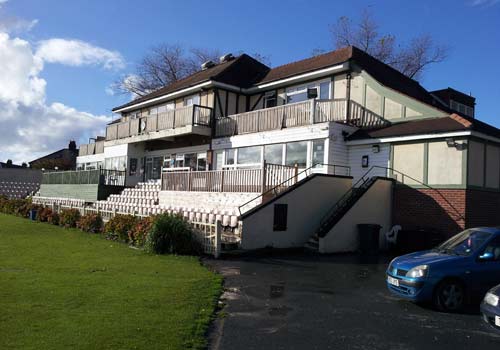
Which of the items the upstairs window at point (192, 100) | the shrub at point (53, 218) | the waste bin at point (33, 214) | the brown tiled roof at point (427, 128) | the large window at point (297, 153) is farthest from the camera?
the upstairs window at point (192, 100)

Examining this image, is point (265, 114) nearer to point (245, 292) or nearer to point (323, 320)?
point (245, 292)

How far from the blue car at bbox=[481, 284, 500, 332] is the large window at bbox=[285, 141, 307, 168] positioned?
13.3m

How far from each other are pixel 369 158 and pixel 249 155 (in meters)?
6.18

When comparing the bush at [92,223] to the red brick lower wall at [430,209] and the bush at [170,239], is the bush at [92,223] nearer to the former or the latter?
the bush at [170,239]

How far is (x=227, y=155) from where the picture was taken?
2438 centimetres

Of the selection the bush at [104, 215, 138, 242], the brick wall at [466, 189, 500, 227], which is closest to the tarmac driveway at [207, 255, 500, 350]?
the brick wall at [466, 189, 500, 227]

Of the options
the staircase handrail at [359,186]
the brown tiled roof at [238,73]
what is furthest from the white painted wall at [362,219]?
the brown tiled roof at [238,73]

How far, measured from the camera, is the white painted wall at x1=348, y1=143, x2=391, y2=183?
717 inches

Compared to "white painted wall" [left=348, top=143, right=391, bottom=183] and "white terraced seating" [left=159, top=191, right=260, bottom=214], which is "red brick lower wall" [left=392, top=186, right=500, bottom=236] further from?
"white terraced seating" [left=159, top=191, right=260, bottom=214]

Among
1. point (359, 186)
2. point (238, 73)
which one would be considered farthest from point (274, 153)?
point (238, 73)

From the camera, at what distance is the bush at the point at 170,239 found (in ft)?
46.3

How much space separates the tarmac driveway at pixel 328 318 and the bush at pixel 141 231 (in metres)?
4.55

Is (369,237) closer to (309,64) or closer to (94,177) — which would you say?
(309,64)

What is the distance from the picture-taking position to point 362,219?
16906 mm
